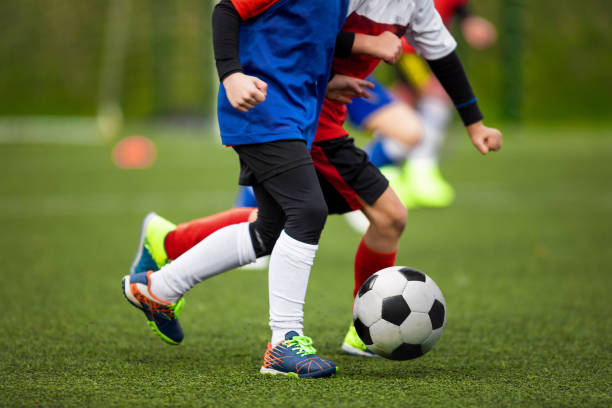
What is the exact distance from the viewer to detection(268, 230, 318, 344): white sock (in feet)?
7.47

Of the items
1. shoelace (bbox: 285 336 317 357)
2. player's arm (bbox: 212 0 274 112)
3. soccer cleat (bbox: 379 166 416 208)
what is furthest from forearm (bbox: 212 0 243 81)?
soccer cleat (bbox: 379 166 416 208)

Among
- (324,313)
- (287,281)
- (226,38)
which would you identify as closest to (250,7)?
(226,38)

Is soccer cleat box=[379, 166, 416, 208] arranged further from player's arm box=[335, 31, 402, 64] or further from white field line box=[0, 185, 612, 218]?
player's arm box=[335, 31, 402, 64]

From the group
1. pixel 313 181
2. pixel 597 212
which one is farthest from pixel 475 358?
pixel 597 212

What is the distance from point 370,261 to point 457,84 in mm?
623

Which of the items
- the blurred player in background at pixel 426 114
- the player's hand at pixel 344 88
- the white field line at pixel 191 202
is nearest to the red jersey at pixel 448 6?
the blurred player in background at pixel 426 114

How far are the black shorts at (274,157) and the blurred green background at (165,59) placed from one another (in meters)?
16.0

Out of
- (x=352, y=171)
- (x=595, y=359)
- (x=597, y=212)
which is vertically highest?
(x=352, y=171)

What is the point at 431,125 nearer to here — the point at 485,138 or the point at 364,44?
the point at 485,138

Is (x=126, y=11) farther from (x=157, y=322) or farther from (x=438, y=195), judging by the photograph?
(x=157, y=322)

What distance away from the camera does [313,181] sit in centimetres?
229

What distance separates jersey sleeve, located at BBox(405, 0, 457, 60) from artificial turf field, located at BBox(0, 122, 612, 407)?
Result: 932 millimetres

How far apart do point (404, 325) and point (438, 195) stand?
4445 millimetres

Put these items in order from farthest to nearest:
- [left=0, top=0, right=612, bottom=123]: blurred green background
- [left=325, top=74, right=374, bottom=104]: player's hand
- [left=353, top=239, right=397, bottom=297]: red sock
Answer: [left=0, top=0, right=612, bottom=123]: blurred green background, [left=353, top=239, right=397, bottom=297]: red sock, [left=325, top=74, right=374, bottom=104]: player's hand
